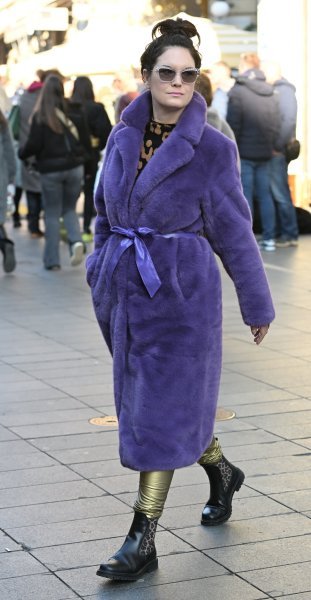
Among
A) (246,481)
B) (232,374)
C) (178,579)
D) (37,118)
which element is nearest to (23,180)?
(37,118)

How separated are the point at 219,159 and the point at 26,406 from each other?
9.36 feet

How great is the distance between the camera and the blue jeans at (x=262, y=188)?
48.2 feet

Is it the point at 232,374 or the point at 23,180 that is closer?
the point at 232,374

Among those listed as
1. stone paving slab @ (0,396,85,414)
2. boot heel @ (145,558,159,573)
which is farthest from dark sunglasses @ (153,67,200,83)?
stone paving slab @ (0,396,85,414)

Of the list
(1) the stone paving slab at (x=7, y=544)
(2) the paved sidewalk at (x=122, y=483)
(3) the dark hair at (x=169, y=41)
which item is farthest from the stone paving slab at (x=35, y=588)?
(3) the dark hair at (x=169, y=41)

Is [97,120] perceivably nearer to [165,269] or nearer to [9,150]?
[9,150]

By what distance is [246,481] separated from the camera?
559 centimetres

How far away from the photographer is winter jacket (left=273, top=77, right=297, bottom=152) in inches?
587

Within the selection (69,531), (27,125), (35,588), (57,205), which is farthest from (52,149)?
(35,588)

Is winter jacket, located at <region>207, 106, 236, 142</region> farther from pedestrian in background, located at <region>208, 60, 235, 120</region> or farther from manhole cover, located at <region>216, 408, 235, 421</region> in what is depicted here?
pedestrian in background, located at <region>208, 60, 235, 120</region>

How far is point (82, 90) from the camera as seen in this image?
52.2ft

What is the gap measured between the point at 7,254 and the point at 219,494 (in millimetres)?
8113

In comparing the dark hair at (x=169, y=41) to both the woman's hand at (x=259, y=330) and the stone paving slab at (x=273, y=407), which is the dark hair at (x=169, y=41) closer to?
the woman's hand at (x=259, y=330)

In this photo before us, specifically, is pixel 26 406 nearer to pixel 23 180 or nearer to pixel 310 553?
pixel 310 553
